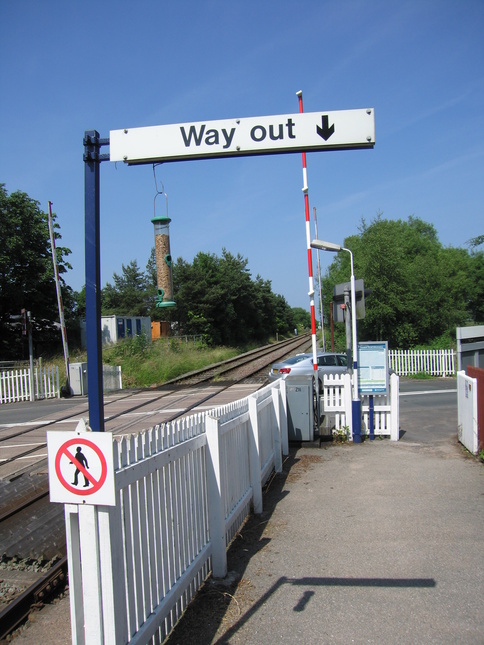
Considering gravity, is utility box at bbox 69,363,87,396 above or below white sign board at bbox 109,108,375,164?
below

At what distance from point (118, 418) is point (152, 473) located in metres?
10.5

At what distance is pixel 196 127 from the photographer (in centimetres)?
471

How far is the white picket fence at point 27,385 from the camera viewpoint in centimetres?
2072

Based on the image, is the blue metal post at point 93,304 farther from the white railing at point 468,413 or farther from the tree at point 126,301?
the tree at point 126,301

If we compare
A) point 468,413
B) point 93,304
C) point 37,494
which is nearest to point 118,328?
point 468,413

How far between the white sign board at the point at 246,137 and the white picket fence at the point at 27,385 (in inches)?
698

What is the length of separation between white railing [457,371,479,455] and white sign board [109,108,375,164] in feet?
18.2

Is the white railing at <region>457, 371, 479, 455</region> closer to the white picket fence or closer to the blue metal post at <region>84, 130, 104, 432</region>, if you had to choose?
the blue metal post at <region>84, 130, 104, 432</region>

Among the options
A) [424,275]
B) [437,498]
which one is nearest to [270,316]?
[424,275]

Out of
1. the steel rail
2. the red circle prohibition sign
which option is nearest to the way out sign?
the red circle prohibition sign

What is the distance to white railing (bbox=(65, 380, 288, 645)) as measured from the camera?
2.78 metres

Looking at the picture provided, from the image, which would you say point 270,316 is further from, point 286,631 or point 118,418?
point 286,631

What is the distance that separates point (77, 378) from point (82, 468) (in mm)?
19088

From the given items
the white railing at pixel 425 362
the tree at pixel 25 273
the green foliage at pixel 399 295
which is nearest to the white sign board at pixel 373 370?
the white railing at pixel 425 362
